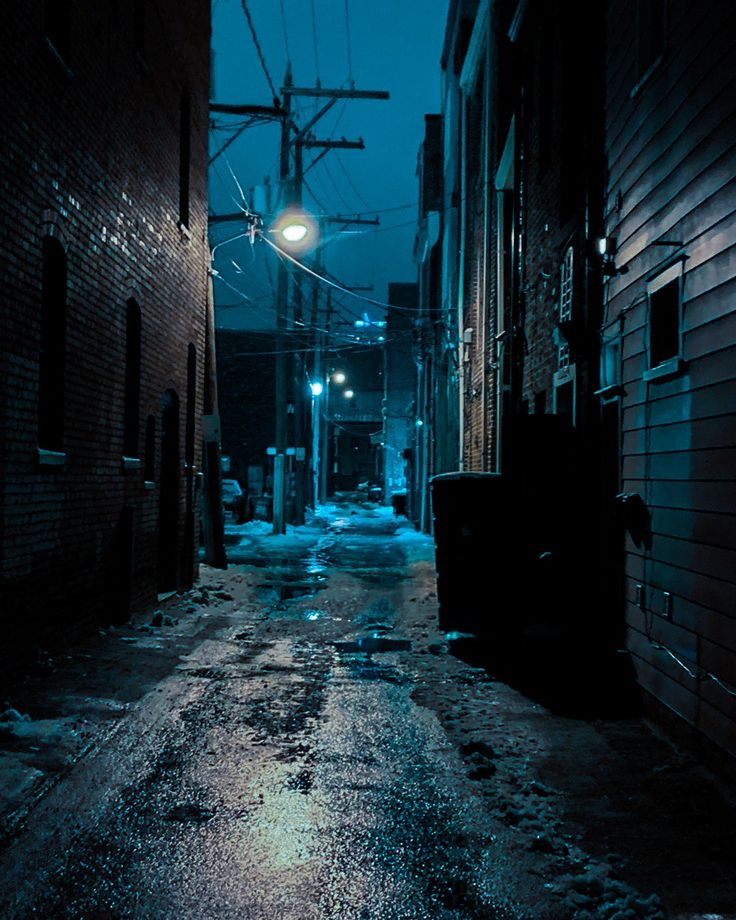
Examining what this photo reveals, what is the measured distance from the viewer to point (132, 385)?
10.8m

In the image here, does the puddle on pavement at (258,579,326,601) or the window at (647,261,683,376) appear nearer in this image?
the window at (647,261,683,376)

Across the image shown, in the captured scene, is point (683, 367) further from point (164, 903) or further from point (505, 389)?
point (505, 389)

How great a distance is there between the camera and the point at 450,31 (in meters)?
24.0

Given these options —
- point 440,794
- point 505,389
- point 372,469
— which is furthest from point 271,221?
point 372,469

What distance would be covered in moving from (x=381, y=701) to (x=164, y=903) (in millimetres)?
3648

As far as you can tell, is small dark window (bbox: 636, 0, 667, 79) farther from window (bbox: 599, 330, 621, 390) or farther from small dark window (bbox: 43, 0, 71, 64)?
small dark window (bbox: 43, 0, 71, 64)

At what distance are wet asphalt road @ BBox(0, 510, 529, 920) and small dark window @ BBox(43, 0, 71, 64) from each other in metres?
6.17

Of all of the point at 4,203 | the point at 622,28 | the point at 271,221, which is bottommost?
the point at 4,203

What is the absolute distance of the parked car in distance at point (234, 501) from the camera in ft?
97.9

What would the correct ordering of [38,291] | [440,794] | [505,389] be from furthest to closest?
[505,389] → [38,291] → [440,794]

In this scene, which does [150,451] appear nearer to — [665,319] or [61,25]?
A: [61,25]

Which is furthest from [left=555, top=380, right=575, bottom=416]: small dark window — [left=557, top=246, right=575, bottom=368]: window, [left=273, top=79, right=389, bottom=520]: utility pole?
[left=273, top=79, right=389, bottom=520]: utility pole

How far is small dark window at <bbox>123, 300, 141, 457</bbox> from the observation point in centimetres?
1069

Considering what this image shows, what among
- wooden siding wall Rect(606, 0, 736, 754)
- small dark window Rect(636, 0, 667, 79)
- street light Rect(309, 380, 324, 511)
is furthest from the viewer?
street light Rect(309, 380, 324, 511)
